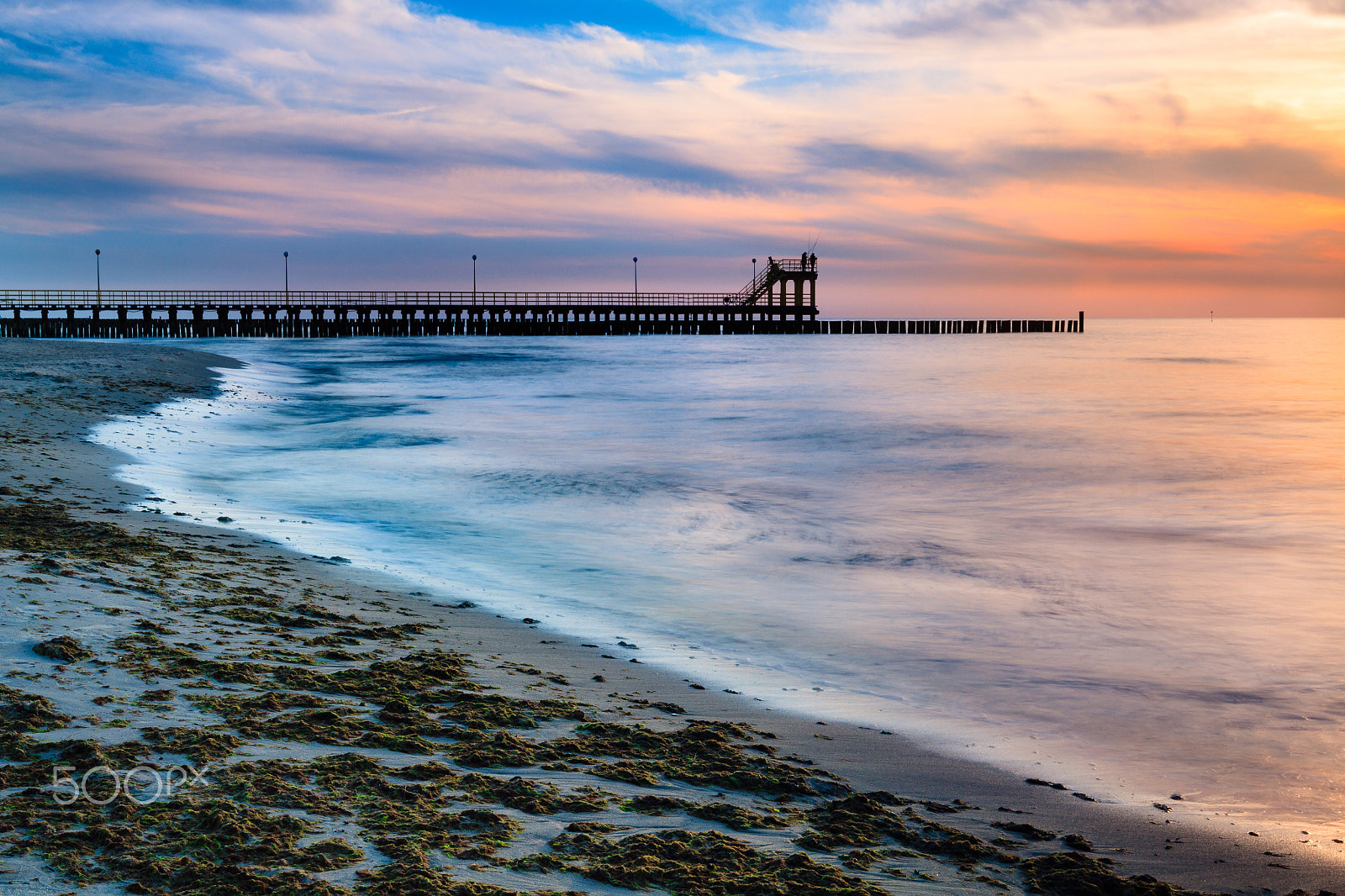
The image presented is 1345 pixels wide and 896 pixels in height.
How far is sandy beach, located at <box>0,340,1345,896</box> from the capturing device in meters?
2.82

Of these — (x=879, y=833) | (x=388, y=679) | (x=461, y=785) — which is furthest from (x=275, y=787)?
(x=879, y=833)

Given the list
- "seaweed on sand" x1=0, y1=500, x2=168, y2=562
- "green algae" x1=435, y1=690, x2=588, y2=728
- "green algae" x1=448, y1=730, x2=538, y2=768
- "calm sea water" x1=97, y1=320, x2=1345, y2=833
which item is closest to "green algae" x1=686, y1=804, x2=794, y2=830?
"green algae" x1=448, y1=730, x2=538, y2=768

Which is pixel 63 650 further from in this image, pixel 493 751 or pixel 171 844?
pixel 493 751

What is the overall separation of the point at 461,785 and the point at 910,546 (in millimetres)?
7295

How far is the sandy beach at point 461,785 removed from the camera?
2824 millimetres

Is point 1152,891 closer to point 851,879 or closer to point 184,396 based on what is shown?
point 851,879

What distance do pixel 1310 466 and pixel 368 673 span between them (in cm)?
1633

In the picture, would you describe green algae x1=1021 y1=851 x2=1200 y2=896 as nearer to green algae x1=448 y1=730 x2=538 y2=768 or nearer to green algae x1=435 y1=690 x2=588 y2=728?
green algae x1=448 y1=730 x2=538 y2=768

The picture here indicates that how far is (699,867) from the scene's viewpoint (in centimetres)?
295

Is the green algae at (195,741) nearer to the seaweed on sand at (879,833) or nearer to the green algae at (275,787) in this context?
the green algae at (275,787)

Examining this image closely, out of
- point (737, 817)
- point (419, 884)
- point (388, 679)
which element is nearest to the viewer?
point (419, 884)

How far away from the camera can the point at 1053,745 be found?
462 centimetres

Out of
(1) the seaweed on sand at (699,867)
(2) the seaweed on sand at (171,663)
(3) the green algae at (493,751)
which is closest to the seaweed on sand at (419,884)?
(1) the seaweed on sand at (699,867)

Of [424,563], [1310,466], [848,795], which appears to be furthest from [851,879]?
[1310,466]
